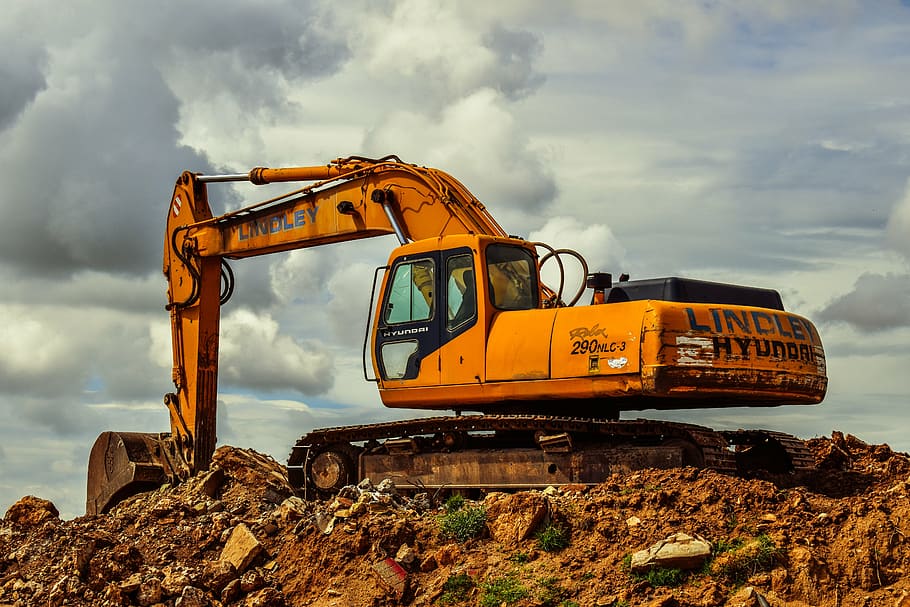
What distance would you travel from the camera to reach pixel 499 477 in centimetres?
1248

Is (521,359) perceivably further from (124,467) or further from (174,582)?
(124,467)

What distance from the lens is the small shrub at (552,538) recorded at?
399 inches

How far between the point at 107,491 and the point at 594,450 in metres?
8.07

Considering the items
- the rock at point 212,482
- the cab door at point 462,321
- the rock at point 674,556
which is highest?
the cab door at point 462,321

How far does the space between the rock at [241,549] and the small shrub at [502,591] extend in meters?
2.62

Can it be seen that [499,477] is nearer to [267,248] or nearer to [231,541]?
[231,541]

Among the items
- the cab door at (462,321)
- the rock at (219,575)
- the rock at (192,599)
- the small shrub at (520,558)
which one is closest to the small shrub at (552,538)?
the small shrub at (520,558)

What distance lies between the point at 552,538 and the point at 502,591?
793 millimetres

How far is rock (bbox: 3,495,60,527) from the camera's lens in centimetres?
1502

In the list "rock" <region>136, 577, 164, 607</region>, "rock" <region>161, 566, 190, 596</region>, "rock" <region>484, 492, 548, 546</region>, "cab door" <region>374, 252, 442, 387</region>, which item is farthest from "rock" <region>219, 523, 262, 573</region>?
"cab door" <region>374, 252, 442, 387</region>

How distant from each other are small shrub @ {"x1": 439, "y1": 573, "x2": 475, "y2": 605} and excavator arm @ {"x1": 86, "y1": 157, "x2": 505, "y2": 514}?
538 centimetres

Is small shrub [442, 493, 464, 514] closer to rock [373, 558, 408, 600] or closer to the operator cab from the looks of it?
rock [373, 558, 408, 600]

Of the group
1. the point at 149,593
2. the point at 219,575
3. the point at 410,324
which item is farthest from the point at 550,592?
the point at 410,324

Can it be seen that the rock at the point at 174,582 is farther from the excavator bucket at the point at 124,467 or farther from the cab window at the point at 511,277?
the excavator bucket at the point at 124,467
